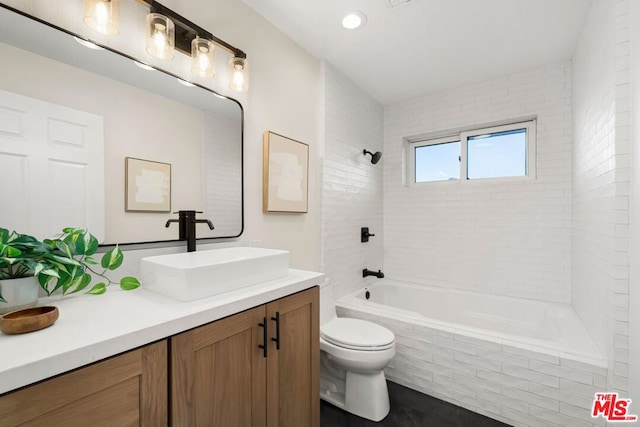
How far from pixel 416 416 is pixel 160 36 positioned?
250cm

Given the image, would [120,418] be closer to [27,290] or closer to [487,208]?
[27,290]

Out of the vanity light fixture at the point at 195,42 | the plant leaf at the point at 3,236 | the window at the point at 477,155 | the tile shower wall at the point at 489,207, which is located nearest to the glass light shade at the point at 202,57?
the vanity light fixture at the point at 195,42

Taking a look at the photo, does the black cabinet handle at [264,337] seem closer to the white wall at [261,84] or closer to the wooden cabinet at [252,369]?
the wooden cabinet at [252,369]

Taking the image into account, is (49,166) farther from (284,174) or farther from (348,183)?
(348,183)

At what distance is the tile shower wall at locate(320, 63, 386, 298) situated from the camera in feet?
7.89

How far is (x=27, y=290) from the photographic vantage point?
32.1 inches

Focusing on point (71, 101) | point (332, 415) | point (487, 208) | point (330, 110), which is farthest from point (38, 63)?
point (487, 208)

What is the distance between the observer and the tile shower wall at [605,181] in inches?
53.6

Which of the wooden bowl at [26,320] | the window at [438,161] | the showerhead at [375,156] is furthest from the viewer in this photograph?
Result: the window at [438,161]

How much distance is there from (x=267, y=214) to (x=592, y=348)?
208cm

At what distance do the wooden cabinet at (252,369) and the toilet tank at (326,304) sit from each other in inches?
30.0

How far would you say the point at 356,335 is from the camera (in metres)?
1.86

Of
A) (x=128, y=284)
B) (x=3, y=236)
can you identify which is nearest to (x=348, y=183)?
(x=128, y=284)

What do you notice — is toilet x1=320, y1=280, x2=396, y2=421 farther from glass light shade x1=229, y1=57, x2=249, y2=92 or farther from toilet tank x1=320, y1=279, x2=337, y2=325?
glass light shade x1=229, y1=57, x2=249, y2=92
